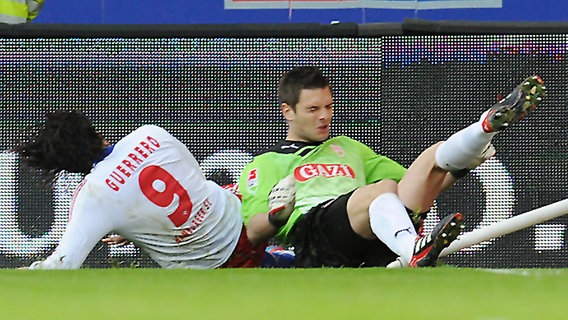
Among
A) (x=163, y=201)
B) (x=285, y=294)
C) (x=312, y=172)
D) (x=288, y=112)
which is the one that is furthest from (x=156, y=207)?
(x=285, y=294)

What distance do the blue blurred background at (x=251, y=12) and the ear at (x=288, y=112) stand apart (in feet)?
3.66

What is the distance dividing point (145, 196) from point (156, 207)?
0.06 metres

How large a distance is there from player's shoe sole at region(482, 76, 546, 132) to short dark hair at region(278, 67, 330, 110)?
1091mm

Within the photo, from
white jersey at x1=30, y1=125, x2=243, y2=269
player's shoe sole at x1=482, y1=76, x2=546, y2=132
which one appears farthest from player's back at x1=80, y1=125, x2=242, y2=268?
player's shoe sole at x1=482, y1=76, x2=546, y2=132

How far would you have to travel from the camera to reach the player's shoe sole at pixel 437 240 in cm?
488

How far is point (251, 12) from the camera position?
727 cm

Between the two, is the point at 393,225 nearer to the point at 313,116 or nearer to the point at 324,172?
the point at 324,172

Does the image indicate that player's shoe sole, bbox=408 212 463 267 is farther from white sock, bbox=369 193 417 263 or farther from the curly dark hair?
the curly dark hair

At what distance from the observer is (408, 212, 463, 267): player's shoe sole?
488 centimetres

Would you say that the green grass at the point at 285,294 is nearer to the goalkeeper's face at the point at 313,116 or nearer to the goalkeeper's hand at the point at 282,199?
the goalkeeper's hand at the point at 282,199

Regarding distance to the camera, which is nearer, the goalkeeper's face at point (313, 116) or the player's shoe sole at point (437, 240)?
the player's shoe sole at point (437, 240)

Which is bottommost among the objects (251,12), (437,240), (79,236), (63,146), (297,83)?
(79,236)

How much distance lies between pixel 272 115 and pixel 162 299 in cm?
297

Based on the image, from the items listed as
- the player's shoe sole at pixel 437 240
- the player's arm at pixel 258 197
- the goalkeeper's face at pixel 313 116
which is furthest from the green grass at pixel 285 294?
the goalkeeper's face at pixel 313 116
